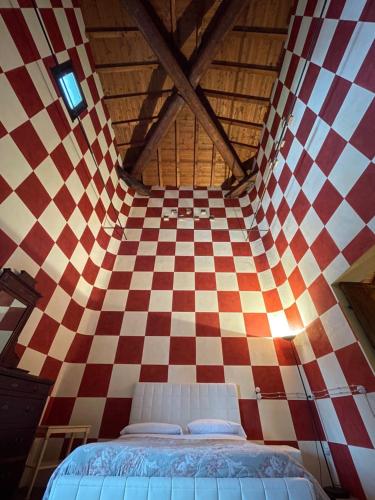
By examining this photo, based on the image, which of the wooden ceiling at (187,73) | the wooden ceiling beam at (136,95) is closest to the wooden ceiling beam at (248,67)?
the wooden ceiling at (187,73)

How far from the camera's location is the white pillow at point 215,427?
7.48 feet

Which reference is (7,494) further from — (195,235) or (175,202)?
(175,202)

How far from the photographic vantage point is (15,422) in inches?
69.3

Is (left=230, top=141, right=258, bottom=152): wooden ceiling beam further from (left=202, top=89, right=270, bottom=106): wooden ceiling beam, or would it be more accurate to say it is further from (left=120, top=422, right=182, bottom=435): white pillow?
(left=120, top=422, right=182, bottom=435): white pillow

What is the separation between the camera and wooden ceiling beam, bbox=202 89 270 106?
4.25 metres

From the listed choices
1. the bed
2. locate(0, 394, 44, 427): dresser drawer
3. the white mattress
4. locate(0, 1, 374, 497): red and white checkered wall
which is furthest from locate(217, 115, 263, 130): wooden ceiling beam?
locate(0, 394, 44, 427): dresser drawer

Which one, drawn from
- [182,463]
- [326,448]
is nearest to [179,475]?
[182,463]

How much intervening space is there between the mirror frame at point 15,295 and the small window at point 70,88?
236 centimetres

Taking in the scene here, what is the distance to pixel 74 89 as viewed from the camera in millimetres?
3326

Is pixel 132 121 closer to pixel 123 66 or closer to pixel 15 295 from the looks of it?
pixel 123 66

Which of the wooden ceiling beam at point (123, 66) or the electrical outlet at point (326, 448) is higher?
the wooden ceiling beam at point (123, 66)

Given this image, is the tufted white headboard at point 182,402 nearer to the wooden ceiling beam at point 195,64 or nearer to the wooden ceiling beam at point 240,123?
the wooden ceiling beam at point 195,64

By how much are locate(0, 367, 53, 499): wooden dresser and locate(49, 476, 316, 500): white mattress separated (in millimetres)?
739

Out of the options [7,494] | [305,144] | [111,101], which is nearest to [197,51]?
[111,101]
